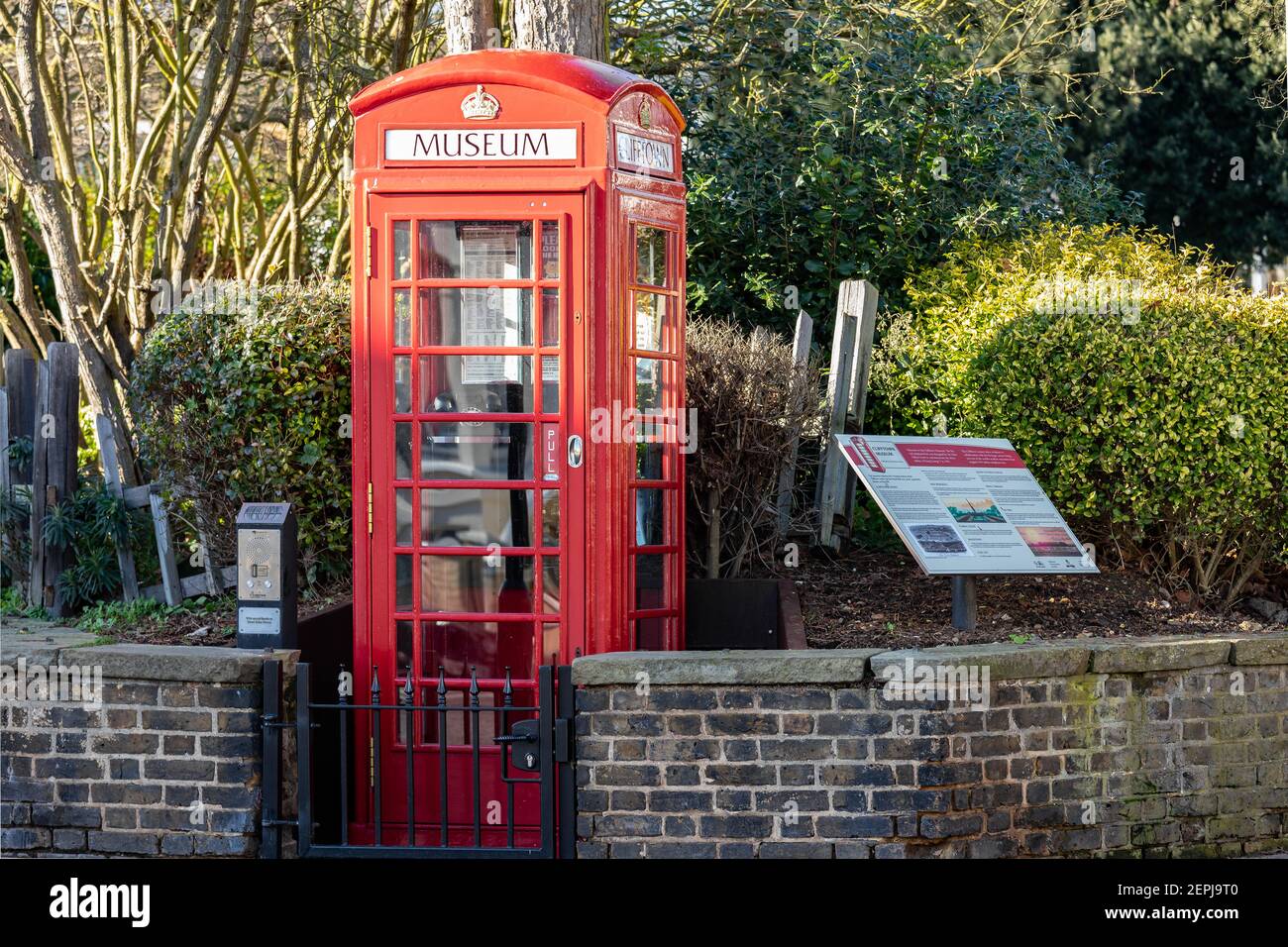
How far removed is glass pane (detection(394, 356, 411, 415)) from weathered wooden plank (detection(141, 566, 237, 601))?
7.71 ft

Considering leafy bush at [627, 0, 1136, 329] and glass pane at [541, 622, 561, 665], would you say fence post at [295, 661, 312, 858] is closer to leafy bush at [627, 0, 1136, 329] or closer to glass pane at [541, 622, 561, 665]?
glass pane at [541, 622, 561, 665]

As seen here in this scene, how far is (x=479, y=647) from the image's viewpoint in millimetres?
5805

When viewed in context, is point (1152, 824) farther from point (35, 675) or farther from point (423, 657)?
point (35, 675)

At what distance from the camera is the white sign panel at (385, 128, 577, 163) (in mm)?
5586

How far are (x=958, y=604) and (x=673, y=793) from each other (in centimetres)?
179

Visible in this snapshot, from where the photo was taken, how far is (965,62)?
10.7 m

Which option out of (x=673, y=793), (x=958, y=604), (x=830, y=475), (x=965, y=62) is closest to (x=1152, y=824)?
(x=958, y=604)

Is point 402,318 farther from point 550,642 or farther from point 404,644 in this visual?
point 550,642

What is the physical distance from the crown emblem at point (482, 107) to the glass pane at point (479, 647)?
2084mm

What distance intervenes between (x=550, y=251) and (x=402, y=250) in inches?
24.0

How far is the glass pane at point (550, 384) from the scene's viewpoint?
5.64 meters

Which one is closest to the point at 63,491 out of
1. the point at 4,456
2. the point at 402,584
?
the point at 4,456

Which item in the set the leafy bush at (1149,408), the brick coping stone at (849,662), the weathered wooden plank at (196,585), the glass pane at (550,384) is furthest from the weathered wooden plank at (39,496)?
the leafy bush at (1149,408)

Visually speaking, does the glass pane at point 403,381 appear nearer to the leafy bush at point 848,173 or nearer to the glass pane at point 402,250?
the glass pane at point 402,250
